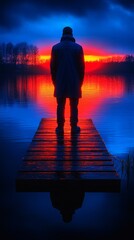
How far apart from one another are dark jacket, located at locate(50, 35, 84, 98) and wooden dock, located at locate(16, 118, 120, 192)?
117cm

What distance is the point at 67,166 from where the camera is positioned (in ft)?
16.2

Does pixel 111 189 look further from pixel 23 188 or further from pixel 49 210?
pixel 49 210

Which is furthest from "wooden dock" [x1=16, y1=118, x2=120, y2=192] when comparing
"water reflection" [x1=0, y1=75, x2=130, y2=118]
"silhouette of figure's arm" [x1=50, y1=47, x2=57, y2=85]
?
"water reflection" [x1=0, y1=75, x2=130, y2=118]

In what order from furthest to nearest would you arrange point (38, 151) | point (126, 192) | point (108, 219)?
point (126, 192)
point (108, 219)
point (38, 151)

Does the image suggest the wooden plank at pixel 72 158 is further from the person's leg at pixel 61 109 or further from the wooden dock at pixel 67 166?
the person's leg at pixel 61 109

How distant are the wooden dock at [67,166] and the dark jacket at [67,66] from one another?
1170mm

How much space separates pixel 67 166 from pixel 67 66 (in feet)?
10.4

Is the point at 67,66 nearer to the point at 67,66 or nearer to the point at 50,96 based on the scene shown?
the point at 67,66

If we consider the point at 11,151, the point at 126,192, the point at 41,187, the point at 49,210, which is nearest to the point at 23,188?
the point at 41,187

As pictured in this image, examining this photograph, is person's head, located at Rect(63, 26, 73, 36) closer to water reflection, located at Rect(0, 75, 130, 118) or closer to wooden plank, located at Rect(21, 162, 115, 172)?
wooden plank, located at Rect(21, 162, 115, 172)

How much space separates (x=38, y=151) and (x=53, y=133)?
6.69ft

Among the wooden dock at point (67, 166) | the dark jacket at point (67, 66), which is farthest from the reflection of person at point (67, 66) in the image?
the wooden dock at point (67, 166)

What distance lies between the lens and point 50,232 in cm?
682

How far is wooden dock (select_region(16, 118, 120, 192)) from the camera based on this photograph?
4.31m
